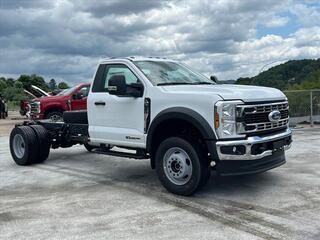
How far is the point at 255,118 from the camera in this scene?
6.43m

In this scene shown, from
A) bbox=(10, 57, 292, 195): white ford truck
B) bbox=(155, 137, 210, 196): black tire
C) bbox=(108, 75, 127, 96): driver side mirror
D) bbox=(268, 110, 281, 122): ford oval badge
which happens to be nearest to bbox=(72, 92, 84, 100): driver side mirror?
bbox=(10, 57, 292, 195): white ford truck

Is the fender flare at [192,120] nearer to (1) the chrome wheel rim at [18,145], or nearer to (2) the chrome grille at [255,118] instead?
Result: (2) the chrome grille at [255,118]

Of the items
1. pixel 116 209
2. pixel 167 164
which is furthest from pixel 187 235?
pixel 167 164

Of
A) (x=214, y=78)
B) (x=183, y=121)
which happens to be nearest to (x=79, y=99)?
(x=214, y=78)

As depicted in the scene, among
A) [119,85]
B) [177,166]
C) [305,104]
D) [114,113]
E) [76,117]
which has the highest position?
[119,85]

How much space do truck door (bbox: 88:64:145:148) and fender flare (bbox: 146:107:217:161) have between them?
19.0 inches

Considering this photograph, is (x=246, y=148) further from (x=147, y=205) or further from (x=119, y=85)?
(x=119, y=85)

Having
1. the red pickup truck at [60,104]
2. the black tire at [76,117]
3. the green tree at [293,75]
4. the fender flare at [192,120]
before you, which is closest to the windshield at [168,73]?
the fender flare at [192,120]

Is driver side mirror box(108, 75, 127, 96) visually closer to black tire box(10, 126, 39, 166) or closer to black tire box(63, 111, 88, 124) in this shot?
black tire box(63, 111, 88, 124)

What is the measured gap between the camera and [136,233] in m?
5.04

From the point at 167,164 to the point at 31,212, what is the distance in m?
2.03

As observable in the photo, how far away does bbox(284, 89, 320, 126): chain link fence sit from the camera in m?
17.1

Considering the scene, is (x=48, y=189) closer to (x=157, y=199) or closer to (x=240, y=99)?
(x=157, y=199)

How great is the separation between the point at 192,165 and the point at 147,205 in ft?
2.80
